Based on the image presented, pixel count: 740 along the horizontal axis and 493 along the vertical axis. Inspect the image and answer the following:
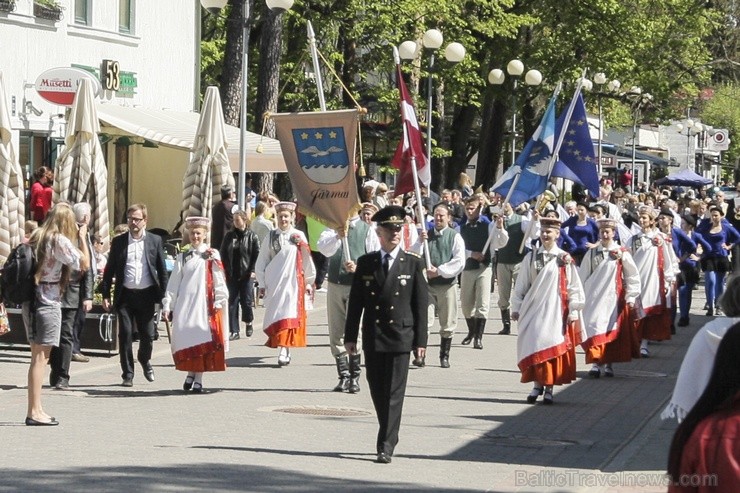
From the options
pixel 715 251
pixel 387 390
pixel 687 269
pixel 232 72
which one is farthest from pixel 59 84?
pixel 387 390

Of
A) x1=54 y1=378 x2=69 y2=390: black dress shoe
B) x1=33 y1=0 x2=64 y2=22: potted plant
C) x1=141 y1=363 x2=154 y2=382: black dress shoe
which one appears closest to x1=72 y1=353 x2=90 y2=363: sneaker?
x1=141 y1=363 x2=154 y2=382: black dress shoe

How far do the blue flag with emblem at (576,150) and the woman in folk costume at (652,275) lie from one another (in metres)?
0.88

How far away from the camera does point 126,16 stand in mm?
31297

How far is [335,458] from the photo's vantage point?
10.7 metres

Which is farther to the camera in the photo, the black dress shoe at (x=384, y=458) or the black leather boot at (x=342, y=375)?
the black leather boot at (x=342, y=375)

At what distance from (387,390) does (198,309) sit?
426 centimetres

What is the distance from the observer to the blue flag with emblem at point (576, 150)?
64.8 feet

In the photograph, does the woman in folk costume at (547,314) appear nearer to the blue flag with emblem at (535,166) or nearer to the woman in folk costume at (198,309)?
the woman in folk costume at (198,309)

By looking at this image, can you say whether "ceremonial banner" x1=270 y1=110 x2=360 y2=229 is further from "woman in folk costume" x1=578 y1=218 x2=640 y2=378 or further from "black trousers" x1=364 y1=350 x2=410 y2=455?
"black trousers" x1=364 y1=350 x2=410 y2=455

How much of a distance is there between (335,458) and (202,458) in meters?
0.93

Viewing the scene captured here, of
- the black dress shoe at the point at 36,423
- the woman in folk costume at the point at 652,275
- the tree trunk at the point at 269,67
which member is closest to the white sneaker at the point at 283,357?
the woman in folk costume at the point at 652,275

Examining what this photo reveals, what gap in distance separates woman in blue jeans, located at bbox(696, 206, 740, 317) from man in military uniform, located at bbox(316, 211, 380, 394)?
9.15 meters

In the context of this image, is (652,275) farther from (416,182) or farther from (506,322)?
(416,182)

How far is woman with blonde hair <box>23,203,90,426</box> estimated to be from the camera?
1205 cm
